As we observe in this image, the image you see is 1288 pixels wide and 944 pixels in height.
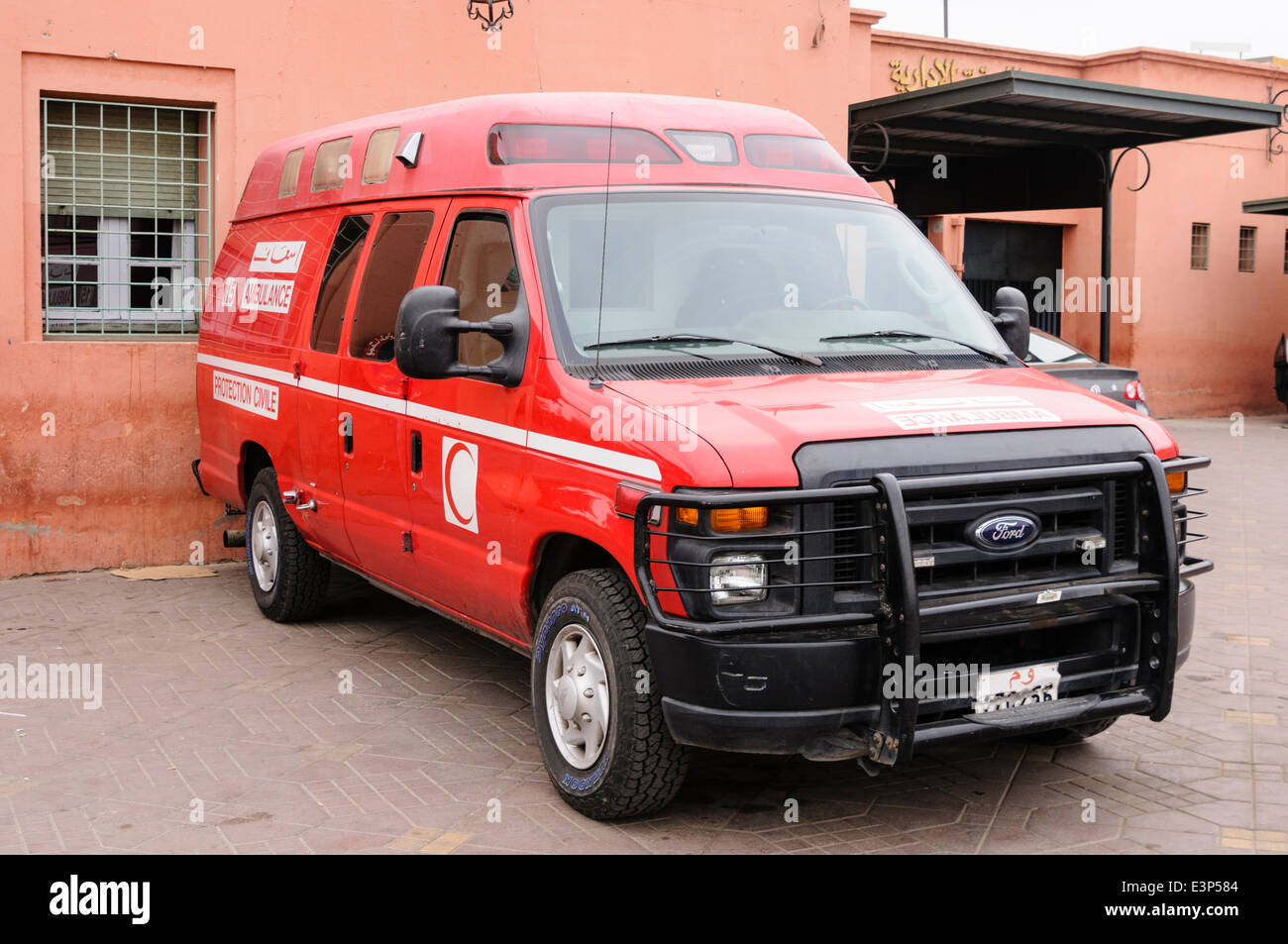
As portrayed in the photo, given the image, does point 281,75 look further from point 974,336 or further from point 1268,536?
point 1268,536

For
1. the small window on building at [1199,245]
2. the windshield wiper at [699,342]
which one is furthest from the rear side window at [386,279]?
the small window on building at [1199,245]

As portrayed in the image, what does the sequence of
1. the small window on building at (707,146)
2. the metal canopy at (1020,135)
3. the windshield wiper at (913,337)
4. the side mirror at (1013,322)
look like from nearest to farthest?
the windshield wiper at (913,337) < the small window on building at (707,146) < the side mirror at (1013,322) < the metal canopy at (1020,135)

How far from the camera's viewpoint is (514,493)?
5133 millimetres

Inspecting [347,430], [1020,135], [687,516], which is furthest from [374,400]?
[1020,135]

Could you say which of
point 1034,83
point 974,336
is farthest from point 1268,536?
point 974,336

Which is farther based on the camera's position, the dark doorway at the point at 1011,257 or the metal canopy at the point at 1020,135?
the dark doorway at the point at 1011,257

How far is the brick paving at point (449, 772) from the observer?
4699mm

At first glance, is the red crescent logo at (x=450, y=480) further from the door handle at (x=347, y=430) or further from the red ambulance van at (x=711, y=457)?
the door handle at (x=347, y=430)

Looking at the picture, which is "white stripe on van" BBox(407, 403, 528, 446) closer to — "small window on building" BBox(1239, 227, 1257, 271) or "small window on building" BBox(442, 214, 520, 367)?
"small window on building" BBox(442, 214, 520, 367)

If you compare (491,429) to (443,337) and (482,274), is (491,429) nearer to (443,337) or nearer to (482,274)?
(443,337)

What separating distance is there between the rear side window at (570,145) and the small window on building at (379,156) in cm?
→ 113

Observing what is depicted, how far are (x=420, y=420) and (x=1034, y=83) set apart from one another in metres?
7.64

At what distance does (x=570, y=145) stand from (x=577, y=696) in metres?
2.26

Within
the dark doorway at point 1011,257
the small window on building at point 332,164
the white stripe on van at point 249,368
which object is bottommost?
the white stripe on van at point 249,368
